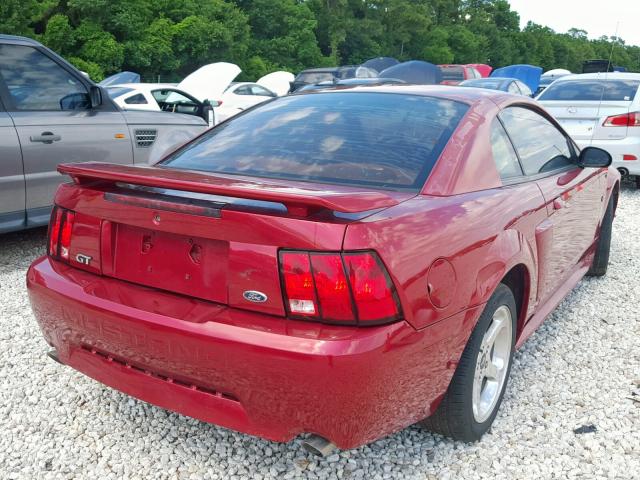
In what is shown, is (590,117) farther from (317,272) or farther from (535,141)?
(317,272)

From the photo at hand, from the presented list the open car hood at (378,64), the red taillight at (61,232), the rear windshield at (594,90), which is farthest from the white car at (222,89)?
the open car hood at (378,64)

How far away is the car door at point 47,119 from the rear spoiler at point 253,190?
274 cm

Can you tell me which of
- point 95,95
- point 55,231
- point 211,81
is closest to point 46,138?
point 95,95

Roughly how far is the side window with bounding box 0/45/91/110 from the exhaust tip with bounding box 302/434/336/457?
3.92 metres

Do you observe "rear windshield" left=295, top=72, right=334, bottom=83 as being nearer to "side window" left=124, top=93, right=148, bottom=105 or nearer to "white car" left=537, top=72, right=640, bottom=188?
"side window" left=124, top=93, right=148, bottom=105

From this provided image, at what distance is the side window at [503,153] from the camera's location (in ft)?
8.91

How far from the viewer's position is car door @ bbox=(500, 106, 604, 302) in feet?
9.77

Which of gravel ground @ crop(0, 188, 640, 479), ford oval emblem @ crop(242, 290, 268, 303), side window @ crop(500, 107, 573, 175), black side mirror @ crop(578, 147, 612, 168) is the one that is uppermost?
side window @ crop(500, 107, 573, 175)

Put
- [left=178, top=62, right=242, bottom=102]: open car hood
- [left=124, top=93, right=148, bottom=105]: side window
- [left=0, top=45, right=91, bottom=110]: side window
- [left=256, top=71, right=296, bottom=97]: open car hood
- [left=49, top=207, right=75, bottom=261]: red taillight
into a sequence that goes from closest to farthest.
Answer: [left=49, top=207, right=75, bottom=261]: red taillight → [left=0, top=45, right=91, bottom=110]: side window → [left=124, top=93, right=148, bottom=105]: side window → [left=178, top=62, right=242, bottom=102]: open car hood → [left=256, top=71, right=296, bottom=97]: open car hood

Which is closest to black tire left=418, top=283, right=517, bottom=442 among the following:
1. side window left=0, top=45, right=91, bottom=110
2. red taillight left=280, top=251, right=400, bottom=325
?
red taillight left=280, top=251, right=400, bottom=325

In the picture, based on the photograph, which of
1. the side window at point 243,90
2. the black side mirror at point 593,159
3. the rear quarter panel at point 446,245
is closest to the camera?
the rear quarter panel at point 446,245

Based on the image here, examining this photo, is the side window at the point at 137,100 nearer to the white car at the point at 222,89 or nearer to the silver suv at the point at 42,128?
the white car at the point at 222,89

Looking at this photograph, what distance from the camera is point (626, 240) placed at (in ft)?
19.2

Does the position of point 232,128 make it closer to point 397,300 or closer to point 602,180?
point 397,300
